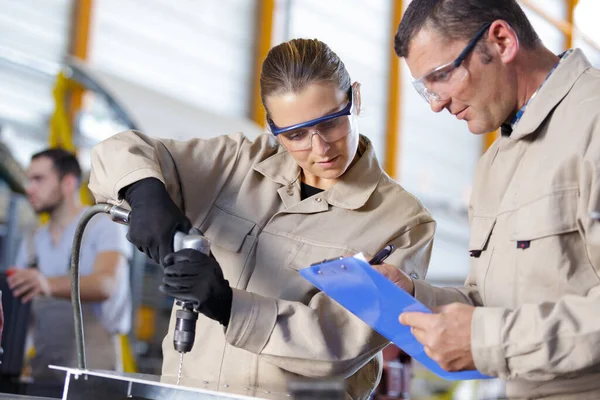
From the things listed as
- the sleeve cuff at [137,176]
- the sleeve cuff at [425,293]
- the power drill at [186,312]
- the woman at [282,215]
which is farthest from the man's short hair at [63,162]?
the sleeve cuff at [425,293]

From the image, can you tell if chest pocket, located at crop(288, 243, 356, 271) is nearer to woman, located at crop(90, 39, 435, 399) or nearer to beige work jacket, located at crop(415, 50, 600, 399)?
woman, located at crop(90, 39, 435, 399)

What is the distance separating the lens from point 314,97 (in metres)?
1.74

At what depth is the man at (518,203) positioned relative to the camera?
48.6 inches

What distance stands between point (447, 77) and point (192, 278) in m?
0.61

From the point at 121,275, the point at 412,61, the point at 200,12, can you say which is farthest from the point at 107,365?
the point at 200,12

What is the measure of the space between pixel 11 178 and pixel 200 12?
2.76 metres

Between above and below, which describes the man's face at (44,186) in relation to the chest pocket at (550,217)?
above

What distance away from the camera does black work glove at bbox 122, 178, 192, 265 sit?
1.55m

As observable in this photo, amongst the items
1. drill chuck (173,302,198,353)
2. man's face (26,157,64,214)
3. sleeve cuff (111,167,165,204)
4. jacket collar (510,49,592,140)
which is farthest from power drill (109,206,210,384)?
man's face (26,157,64,214)


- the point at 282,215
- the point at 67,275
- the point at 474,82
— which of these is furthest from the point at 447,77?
the point at 67,275

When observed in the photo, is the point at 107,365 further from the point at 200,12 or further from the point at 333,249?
the point at 200,12

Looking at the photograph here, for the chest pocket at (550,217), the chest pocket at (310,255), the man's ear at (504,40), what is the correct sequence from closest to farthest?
1. the chest pocket at (550,217)
2. the man's ear at (504,40)
3. the chest pocket at (310,255)

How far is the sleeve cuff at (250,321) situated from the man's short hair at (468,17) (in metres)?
0.62

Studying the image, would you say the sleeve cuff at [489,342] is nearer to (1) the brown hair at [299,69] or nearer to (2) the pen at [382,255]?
(2) the pen at [382,255]
